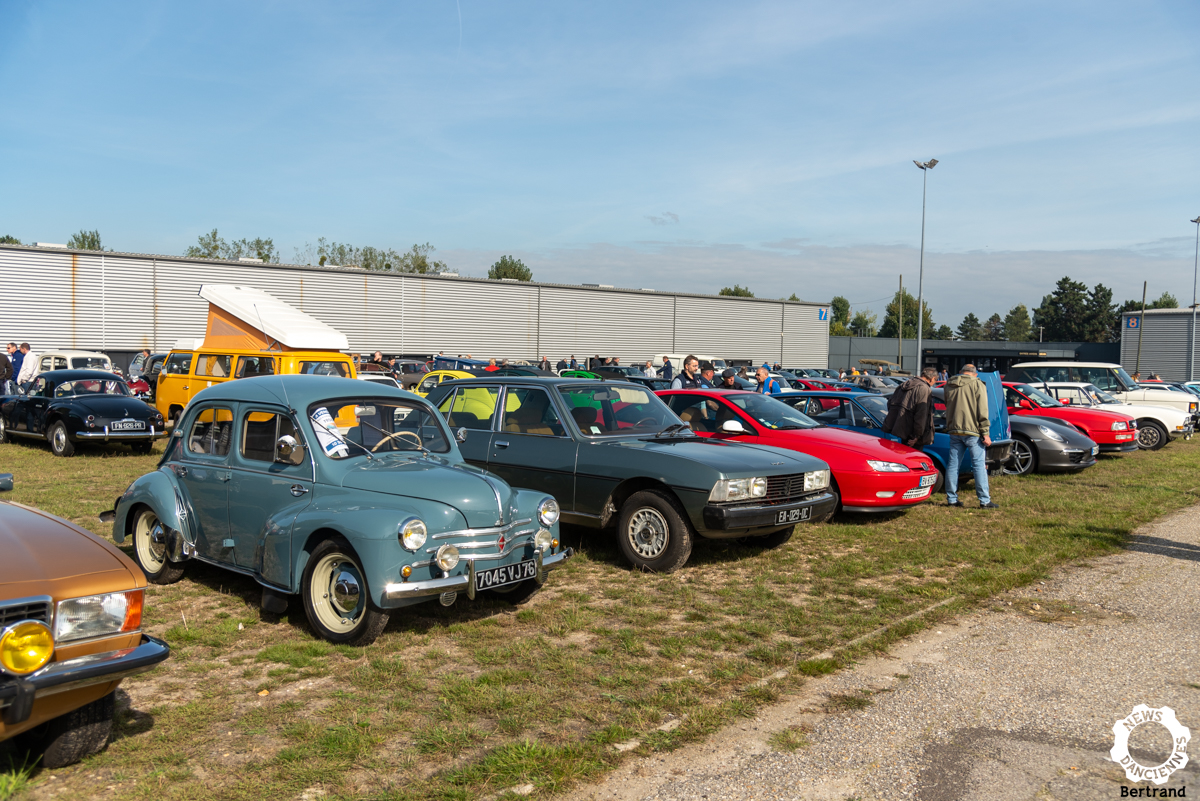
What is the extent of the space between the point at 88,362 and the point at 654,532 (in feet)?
69.0

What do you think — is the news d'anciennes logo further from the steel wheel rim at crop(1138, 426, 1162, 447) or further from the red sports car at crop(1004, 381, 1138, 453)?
the steel wheel rim at crop(1138, 426, 1162, 447)

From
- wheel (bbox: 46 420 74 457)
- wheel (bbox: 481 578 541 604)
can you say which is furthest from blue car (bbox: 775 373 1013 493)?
wheel (bbox: 46 420 74 457)

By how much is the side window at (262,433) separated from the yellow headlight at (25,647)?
2.61m

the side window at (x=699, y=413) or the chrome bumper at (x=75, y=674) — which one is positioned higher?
the side window at (x=699, y=413)

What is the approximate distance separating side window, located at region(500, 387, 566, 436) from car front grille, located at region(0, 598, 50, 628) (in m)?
5.02

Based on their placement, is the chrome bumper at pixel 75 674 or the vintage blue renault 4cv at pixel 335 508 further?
the vintage blue renault 4cv at pixel 335 508

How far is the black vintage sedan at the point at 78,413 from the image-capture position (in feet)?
45.4

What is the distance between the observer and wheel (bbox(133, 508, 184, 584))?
21.0 ft

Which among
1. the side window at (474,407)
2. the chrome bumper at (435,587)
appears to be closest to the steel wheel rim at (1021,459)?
the side window at (474,407)

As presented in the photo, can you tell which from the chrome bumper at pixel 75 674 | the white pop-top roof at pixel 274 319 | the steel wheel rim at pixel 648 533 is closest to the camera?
the chrome bumper at pixel 75 674

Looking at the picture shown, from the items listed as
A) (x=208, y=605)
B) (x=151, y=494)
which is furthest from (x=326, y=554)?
(x=151, y=494)

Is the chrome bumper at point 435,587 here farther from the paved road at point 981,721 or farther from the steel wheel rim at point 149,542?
the steel wheel rim at point 149,542

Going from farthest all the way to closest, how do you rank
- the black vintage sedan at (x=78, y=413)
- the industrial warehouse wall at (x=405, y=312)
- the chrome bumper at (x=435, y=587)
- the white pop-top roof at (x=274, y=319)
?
the industrial warehouse wall at (x=405, y=312) < the white pop-top roof at (x=274, y=319) < the black vintage sedan at (x=78, y=413) < the chrome bumper at (x=435, y=587)

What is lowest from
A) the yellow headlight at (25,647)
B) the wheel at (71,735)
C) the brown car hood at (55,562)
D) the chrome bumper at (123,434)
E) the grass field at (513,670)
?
the grass field at (513,670)
